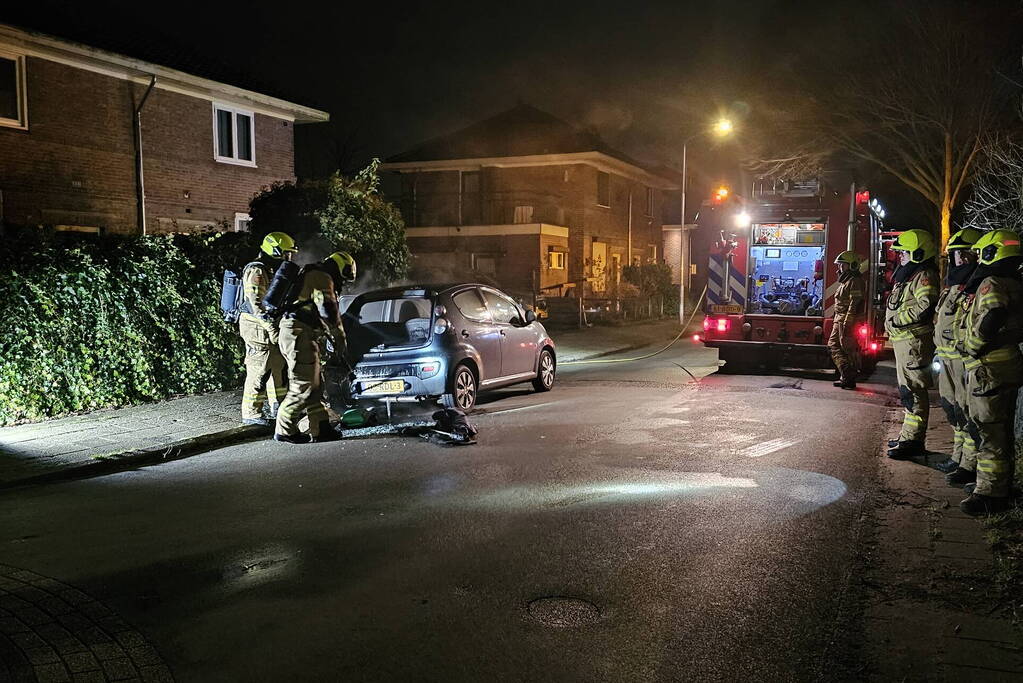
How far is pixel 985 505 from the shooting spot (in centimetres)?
580

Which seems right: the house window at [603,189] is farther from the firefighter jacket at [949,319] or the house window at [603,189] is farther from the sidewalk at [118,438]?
the firefighter jacket at [949,319]

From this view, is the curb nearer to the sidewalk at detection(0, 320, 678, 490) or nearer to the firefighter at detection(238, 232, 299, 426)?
the sidewalk at detection(0, 320, 678, 490)

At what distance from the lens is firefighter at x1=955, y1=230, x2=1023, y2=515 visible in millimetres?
5812

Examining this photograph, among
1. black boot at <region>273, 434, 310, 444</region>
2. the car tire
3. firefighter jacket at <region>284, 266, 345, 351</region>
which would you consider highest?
firefighter jacket at <region>284, 266, 345, 351</region>

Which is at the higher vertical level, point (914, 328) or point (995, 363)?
point (914, 328)

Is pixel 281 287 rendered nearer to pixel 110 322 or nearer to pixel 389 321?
pixel 389 321

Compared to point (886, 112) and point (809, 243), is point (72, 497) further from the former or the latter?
point (886, 112)

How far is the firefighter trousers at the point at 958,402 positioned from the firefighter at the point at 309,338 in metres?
5.37

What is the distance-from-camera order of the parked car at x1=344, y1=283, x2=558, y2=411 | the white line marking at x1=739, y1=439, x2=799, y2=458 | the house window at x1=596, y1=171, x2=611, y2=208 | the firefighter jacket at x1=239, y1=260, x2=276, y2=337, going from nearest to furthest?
the white line marking at x1=739, y1=439, x2=799, y2=458 → the firefighter jacket at x1=239, y1=260, x2=276, y2=337 → the parked car at x1=344, y1=283, x2=558, y2=411 → the house window at x1=596, y1=171, x2=611, y2=208

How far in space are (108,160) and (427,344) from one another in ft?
39.4

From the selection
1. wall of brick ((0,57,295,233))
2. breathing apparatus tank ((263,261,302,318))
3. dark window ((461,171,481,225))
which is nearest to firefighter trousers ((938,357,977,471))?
breathing apparatus tank ((263,261,302,318))

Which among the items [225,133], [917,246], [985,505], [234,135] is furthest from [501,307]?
[225,133]

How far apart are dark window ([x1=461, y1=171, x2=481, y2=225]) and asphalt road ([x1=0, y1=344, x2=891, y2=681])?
91.1ft

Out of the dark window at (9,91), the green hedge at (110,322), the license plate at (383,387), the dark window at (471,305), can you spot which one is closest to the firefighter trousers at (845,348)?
the dark window at (471,305)
